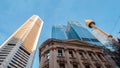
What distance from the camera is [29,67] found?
1825 centimetres

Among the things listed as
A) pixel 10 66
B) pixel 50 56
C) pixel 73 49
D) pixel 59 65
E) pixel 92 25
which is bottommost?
pixel 10 66

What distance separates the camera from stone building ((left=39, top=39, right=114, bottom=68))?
28469 mm

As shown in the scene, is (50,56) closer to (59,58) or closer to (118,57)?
(59,58)

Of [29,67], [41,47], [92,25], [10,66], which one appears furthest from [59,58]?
[92,25]

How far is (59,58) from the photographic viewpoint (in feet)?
94.7

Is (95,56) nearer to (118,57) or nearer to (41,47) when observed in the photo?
(41,47)

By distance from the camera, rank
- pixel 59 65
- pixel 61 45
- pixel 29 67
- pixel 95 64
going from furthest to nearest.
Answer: pixel 61 45
pixel 95 64
pixel 59 65
pixel 29 67

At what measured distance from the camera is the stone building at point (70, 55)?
28469 millimetres

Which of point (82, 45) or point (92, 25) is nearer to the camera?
point (82, 45)

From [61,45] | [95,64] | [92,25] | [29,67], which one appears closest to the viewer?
[29,67]

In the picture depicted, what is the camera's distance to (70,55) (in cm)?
3161

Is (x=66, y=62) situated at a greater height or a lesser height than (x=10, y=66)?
greater

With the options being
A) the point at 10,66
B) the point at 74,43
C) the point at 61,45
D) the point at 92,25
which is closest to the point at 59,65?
the point at 61,45

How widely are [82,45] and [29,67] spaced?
59.9 feet
